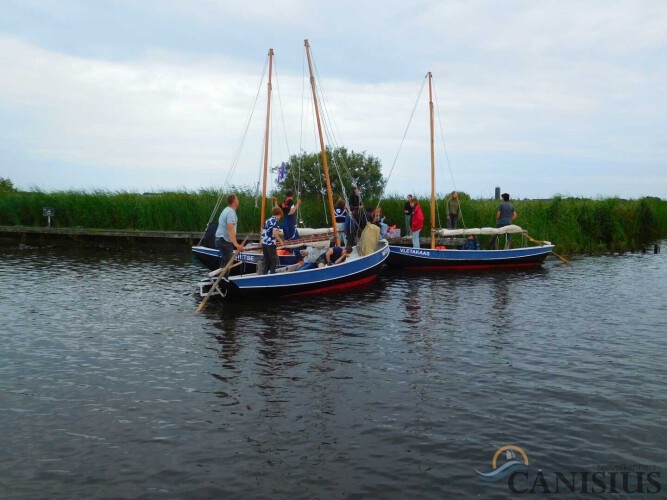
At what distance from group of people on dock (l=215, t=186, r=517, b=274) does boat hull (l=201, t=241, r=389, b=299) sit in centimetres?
57

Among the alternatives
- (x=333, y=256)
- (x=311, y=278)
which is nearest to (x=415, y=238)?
(x=333, y=256)

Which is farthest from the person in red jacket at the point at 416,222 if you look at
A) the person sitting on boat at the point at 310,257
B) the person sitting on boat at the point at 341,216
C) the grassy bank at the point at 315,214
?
the person sitting on boat at the point at 310,257

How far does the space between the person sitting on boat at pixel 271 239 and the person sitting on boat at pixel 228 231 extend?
0.89 meters

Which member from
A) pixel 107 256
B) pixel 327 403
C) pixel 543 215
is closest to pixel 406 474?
pixel 327 403

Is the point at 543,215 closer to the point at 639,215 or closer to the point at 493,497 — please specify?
the point at 639,215

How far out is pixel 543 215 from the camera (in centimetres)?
3406

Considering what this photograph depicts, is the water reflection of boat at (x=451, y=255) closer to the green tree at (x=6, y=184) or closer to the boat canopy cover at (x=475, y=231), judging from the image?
the boat canopy cover at (x=475, y=231)

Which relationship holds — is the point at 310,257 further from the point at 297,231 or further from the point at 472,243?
the point at 472,243

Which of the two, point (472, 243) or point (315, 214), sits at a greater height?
point (315, 214)

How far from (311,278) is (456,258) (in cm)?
906

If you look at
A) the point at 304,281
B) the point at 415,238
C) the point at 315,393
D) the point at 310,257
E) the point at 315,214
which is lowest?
the point at 315,393

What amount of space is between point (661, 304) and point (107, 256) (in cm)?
2432

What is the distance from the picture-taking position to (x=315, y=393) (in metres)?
9.54

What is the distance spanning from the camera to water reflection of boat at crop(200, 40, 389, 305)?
17109 millimetres
